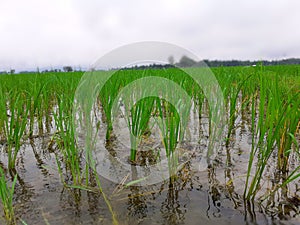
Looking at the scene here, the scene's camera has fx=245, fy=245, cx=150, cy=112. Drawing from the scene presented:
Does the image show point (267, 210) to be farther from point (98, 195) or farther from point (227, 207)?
point (98, 195)

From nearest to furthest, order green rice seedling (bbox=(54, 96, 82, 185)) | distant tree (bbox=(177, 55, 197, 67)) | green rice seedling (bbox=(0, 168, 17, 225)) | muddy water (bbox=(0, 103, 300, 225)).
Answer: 1. green rice seedling (bbox=(0, 168, 17, 225))
2. muddy water (bbox=(0, 103, 300, 225))
3. green rice seedling (bbox=(54, 96, 82, 185))
4. distant tree (bbox=(177, 55, 197, 67))

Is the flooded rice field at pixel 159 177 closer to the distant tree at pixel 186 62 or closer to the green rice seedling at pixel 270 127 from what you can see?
the green rice seedling at pixel 270 127

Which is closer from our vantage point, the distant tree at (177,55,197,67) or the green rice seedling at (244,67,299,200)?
the green rice seedling at (244,67,299,200)

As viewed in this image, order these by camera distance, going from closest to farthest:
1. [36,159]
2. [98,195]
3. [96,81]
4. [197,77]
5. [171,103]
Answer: [98,195] < [171,103] < [36,159] < [96,81] < [197,77]

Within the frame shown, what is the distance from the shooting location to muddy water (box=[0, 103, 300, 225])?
1.17 metres

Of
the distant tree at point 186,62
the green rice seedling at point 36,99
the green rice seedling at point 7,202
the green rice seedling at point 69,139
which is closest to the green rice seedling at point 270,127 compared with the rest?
the distant tree at point 186,62

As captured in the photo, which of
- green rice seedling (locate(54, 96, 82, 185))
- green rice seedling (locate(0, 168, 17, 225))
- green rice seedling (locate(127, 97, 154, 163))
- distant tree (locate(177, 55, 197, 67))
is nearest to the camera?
green rice seedling (locate(0, 168, 17, 225))

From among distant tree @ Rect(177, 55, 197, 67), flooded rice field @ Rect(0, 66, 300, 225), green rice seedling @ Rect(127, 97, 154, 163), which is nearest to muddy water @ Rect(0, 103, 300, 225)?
flooded rice field @ Rect(0, 66, 300, 225)

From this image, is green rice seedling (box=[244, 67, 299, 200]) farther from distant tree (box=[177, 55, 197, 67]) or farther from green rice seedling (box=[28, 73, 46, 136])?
green rice seedling (box=[28, 73, 46, 136])

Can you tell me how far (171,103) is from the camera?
1.64m

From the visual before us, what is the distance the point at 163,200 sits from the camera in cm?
133

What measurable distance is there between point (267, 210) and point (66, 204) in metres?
1.02

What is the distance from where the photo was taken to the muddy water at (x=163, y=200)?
3.85ft

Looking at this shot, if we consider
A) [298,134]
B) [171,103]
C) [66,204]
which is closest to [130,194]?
[66,204]
